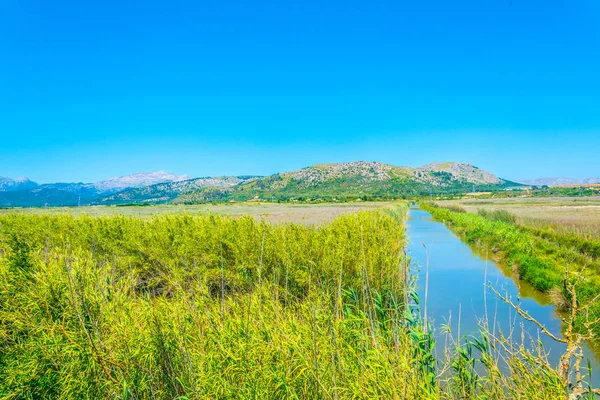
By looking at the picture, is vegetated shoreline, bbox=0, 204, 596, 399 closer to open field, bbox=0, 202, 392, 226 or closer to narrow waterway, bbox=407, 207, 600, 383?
narrow waterway, bbox=407, 207, 600, 383

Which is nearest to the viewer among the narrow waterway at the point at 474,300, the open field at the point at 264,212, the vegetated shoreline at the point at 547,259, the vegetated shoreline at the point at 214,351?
the vegetated shoreline at the point at 214,351

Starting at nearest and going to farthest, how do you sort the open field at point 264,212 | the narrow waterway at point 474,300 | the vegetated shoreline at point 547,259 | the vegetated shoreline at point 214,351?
the vegetated shoreline at point 214,351, the narrow waterway at point 474,300, the vegetated shoreline at point 547,259, the open field at point 264,212

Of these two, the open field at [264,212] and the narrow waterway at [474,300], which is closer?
the narrow waterway at [474,300]

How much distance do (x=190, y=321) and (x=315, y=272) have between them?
4995 mm

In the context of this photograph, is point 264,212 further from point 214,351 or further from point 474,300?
point 214,351

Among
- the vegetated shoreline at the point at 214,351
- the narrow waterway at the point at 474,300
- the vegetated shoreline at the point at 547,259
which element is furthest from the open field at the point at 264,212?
the vegetated shoreline at the point at 214,351

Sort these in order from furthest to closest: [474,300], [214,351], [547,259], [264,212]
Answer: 1. [264,212]
2. [547,259]
3. [474,300]
4. [214,351]

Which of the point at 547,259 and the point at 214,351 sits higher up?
the point at 214,351

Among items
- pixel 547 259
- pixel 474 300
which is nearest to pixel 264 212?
pixel 547 259

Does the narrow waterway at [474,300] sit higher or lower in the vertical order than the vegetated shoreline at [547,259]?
lower

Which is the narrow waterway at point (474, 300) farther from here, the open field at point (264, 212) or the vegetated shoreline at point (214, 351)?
the open field at point (264, 212)

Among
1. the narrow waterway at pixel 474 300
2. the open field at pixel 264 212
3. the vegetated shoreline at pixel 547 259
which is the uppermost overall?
the open field at pixel 264 212

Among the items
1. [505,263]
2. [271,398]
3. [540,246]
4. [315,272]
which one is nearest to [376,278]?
[315,272]

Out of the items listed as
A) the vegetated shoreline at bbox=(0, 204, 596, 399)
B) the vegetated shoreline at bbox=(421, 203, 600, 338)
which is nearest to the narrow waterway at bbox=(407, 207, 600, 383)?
the vegetated shoreline at bbox=(421, 203, 600, 338)
